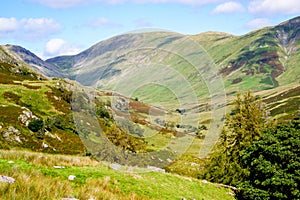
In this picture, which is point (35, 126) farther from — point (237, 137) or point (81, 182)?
point (81, 182)

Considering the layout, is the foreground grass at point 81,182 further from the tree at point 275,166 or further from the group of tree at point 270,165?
the group of tree at point 270,165

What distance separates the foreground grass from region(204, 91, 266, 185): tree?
18.1 metres

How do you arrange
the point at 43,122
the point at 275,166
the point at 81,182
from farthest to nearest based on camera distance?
the point at 43,122
the point at 275,166
the point at 81,182

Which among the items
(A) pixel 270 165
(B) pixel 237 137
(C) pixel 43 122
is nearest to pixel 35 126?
(C) pixel 43 122

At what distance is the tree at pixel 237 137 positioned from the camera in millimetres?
46938

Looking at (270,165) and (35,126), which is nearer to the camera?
(270,165)

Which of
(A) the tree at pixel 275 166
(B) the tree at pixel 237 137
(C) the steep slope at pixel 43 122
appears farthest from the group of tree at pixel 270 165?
(C) the steep slope at pixel 43 122

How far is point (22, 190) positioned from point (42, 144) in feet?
192

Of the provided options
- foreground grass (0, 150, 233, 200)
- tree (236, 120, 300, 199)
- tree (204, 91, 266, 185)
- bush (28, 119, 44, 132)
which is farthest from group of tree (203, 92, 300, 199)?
Result: bush (28, 119, 44, 132)

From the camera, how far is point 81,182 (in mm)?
17219

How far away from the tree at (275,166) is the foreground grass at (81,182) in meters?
4.38

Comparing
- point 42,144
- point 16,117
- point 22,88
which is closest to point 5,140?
point 42,144

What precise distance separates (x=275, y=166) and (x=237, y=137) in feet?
56.2

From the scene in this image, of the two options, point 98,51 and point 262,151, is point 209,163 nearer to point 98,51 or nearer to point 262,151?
point 262,151
